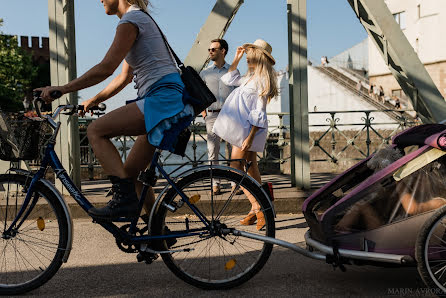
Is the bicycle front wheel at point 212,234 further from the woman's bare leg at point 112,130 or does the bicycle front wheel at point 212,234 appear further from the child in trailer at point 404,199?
the child in trailer at point 404,199

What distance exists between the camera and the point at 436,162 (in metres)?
3.30

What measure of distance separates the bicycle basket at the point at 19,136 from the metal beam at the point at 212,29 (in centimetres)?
349

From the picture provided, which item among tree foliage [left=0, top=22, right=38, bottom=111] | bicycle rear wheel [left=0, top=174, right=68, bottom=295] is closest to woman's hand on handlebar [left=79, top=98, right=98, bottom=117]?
bicycle rear wheel [left=0, top=174, right=68, bottom=295]

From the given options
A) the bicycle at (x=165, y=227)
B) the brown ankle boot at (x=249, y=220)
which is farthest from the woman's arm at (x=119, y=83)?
the brown ankle boot at (x=249, y=220)

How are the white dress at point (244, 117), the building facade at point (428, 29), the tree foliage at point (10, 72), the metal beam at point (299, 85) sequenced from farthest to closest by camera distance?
the tree foliage at point (10, 72), the building facade at point (428, 29), the metal beam at point (299, 85), the white dress at point (244, 117)

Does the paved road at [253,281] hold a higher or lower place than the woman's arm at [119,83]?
lower

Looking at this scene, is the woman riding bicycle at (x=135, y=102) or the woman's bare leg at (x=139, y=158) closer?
the woman riding bicycle at (x=135, y=102)

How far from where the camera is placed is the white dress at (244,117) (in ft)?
17.0

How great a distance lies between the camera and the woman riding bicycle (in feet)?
10.8

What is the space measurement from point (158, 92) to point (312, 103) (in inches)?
1763

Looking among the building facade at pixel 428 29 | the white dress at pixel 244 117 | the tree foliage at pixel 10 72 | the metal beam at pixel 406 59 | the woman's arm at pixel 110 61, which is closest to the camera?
the woman's arm at pixel 110 61

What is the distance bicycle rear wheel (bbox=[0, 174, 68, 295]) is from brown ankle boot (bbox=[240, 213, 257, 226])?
1.14 metres

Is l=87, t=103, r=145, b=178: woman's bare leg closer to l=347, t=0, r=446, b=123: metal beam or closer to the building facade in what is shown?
l=347, t=0, r=446, b=123: metal beam

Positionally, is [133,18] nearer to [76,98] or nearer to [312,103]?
[76,98]
